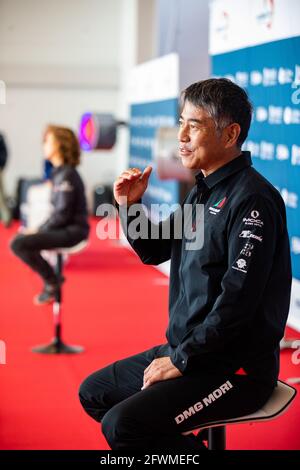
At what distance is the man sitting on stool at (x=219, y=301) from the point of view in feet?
7.20

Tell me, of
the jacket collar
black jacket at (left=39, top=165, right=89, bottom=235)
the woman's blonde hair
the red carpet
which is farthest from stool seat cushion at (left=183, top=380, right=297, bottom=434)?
the woman's blonde hair

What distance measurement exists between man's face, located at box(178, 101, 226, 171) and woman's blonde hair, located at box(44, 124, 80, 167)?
10.0 feet

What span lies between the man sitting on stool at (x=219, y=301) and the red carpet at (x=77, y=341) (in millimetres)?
1203

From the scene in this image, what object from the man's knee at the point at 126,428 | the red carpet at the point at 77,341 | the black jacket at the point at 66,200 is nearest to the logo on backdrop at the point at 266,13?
the black jacket at the point at 66,200

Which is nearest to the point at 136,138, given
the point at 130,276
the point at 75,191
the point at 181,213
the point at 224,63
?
the point at 130,276

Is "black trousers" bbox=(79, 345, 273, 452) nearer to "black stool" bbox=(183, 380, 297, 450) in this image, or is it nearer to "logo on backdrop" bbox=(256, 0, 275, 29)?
"black stool" bbox=(183, 380, 297, 450)

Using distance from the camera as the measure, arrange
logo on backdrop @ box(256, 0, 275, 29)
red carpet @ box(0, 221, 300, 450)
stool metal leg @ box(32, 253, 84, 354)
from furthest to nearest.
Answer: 1. logo on backdrop @ box(256, 0, 275, 29)
2. stool metal leg @ box(32, 253, 84, 354)
3. red carpet @ box(0, 221, 300, 450)

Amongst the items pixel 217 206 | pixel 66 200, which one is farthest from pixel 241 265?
pixel 66 200

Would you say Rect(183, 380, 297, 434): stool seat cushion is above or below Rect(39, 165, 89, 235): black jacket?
below

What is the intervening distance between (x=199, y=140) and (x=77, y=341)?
3.16 m

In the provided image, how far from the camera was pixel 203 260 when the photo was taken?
228 centimetres

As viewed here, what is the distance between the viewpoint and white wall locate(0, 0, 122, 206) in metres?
12.8

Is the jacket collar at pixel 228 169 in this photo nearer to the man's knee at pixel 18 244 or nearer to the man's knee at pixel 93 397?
the man's knee at pixel 93 397

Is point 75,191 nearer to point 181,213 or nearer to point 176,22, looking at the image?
point 181,213
